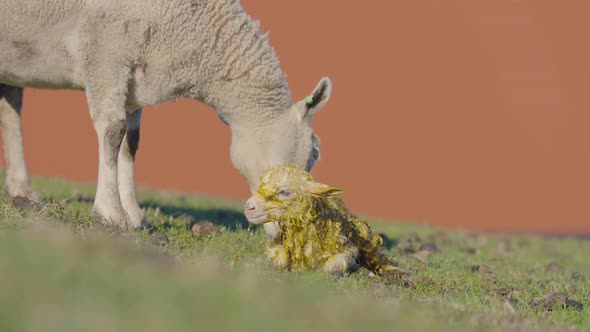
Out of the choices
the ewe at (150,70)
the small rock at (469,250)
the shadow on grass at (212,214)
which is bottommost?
the shadow on grass at (212,214)

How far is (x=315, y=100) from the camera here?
24.8 feet

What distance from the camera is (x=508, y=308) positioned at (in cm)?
492

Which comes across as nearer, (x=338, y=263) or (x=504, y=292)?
(x=338, y=263)

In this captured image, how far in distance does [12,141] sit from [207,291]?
640 centimetres

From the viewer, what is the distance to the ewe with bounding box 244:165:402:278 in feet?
17.6

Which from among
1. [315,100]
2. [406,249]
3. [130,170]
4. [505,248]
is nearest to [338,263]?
[315,100]

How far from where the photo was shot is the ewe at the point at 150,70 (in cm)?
671

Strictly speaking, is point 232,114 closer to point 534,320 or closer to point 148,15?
point 148,15

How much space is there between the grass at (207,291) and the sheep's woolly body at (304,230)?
0.52 feet

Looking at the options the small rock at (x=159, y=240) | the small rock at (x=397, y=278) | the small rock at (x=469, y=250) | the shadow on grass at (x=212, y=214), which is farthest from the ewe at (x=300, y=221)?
the small rock at (x=469, y=250)

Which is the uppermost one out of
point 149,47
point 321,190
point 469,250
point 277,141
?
point 149,47

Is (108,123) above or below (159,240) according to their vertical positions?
above

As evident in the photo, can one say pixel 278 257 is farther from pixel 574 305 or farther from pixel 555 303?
pixel 574 305

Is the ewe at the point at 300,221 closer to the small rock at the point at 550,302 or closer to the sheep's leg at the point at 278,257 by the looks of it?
the sheep's leg at the point at 278,257
